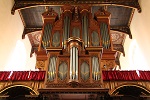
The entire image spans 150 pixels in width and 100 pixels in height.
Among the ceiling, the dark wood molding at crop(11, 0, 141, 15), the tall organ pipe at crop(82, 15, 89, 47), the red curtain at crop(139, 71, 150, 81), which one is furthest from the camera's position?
the ceiling

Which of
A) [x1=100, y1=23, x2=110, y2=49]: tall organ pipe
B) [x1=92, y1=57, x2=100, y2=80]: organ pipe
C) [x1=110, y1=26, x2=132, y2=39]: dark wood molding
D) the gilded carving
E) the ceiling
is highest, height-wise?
the ceiling

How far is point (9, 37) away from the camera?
11.8 m

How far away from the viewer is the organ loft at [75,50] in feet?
25.3

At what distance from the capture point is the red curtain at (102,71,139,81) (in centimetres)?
866

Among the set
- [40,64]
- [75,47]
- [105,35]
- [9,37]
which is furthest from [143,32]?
[9,37]

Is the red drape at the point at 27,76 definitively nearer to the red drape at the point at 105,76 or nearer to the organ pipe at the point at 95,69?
the red drape at the point at 105,76

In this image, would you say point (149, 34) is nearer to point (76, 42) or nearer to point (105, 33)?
point (105, 33)

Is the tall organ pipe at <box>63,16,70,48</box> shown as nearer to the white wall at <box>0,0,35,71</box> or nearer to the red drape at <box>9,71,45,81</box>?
the red drape at <box>9,71,45,81</box>

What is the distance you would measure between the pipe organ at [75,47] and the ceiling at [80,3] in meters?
0.47

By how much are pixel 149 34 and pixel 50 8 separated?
5686 mm

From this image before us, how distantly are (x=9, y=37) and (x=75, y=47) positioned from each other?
478 cm

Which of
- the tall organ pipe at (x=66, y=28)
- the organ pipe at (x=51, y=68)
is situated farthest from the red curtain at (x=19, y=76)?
the tall organ pipe at (x=66, y=28)

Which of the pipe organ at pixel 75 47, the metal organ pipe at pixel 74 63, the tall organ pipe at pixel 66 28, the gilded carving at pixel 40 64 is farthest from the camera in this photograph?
the tall organ pipe at pixel 66 28

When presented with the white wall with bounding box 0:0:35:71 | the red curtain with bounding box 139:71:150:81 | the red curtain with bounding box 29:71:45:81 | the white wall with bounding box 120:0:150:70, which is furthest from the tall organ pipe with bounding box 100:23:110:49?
the white wall with bounding box 0:0:35:71
